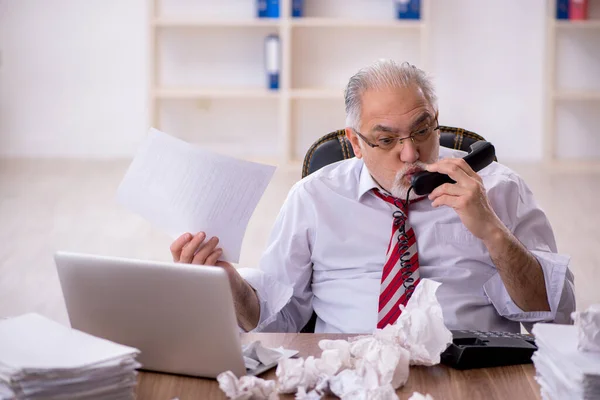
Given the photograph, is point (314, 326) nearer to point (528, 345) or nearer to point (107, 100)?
point (528, 345)

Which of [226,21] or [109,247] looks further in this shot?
[226,21]

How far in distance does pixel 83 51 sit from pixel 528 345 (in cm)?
572

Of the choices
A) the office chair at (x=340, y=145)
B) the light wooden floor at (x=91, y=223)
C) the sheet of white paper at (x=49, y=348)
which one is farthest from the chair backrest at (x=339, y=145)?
the light wooden floor at (x=91, y=223)

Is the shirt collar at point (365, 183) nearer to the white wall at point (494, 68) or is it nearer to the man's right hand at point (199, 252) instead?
the man's right hand at point (199, 252)

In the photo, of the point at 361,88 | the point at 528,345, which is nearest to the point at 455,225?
the point at 361,88

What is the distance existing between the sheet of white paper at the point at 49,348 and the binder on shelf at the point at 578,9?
18.3 feet

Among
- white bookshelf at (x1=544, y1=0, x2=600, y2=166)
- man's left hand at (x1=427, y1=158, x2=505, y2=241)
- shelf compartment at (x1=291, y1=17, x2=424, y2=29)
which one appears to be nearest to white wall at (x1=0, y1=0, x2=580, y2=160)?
white bookshelf at (x1=544, y1=0, x2=600, y2=166)

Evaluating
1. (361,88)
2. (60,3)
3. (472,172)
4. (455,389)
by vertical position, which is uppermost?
(60,3)

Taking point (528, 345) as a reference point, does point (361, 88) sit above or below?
Result: above

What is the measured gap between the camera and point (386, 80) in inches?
73.2

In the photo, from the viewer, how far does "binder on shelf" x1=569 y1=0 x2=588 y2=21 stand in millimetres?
6109

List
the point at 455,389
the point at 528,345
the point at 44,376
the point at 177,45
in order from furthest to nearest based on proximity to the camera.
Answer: the point at 177,45, the point at 528,345, the point at 455,389, the point at 44,376

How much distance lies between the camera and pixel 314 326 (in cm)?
200

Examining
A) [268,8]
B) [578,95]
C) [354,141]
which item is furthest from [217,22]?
[354,141]
